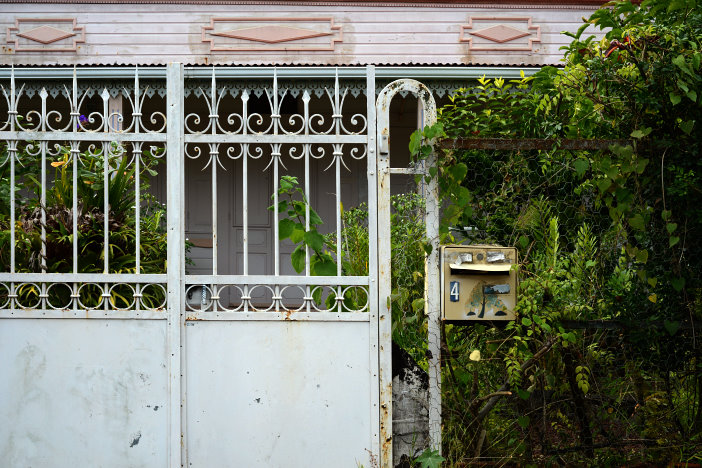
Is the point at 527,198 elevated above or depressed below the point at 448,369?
above

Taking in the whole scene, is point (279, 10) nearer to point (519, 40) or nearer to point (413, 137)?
point (519, 40)

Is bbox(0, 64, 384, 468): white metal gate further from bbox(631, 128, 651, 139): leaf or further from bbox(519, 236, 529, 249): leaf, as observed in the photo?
bbox(631, 128, 651, 139): leaf

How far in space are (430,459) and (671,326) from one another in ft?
4.59

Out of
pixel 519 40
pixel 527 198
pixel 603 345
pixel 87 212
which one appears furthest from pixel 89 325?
pixel 519 40

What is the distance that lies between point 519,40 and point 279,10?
3071mm

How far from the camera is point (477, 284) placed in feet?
11.2

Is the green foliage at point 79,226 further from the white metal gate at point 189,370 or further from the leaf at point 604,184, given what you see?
the leaf at point 604,184

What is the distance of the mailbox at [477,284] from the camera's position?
339cm

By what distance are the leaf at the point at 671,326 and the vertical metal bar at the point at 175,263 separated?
8.04 feet

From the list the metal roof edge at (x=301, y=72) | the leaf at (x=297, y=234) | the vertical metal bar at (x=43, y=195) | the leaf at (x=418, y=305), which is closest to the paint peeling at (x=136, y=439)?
the vertical metal bar at (x=43, y=195)

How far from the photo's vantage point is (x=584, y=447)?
3.46 m

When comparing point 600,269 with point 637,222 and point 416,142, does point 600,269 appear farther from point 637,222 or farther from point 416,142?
point 416,142

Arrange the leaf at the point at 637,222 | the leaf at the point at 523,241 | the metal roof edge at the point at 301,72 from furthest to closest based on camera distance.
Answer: the metal roof edge at the point at 301,72 → the leaf at the point at 523,241 → the leaf at the point at 637,222

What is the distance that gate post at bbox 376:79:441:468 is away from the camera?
3406 mm
